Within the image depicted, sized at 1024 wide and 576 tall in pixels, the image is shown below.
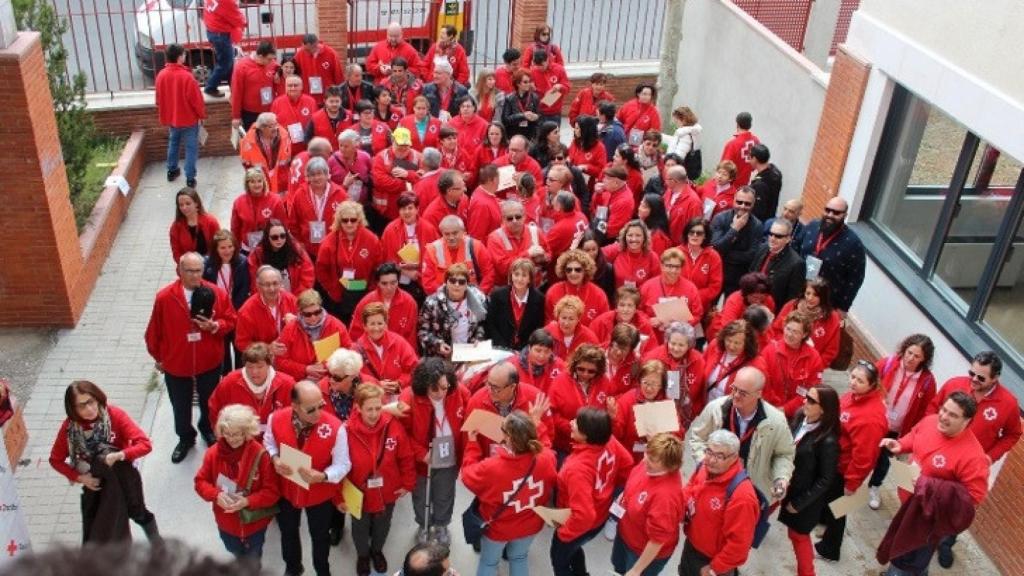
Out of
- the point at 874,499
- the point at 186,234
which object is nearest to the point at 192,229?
the point at 186,234

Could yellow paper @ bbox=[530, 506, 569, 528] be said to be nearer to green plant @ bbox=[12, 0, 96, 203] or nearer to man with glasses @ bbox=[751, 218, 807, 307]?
man with glasses @ bbox=[751, 218, 807, 307]

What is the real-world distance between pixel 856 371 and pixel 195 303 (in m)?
4.65

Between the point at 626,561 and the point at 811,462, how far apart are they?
136 centimetres

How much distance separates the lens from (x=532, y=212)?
8844 mm

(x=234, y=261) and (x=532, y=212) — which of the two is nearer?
(x=234, y=261)

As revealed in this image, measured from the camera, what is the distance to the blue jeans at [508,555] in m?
5.89

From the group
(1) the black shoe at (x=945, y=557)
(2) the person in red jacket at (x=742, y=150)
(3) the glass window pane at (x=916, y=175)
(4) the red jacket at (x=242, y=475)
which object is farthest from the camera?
(2) the person in red jacket at (x=742, y=150)

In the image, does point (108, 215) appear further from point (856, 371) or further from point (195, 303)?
point (856, 371)

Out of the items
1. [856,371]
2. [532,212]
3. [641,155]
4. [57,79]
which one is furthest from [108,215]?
[856,371]

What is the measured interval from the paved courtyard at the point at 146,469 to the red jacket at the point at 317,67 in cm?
287

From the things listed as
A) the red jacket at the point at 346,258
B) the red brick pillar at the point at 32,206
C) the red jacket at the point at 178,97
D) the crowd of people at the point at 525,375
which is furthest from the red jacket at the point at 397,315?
the red jacket at the point at 178,97

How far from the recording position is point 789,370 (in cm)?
696

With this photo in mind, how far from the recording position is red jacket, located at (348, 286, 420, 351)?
7166 mm

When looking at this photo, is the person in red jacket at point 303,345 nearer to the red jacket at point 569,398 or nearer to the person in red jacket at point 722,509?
the red jacket at point 569,398
